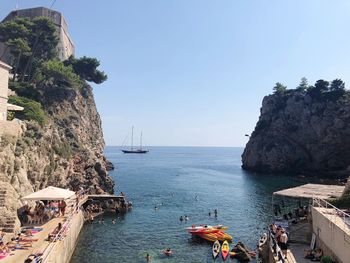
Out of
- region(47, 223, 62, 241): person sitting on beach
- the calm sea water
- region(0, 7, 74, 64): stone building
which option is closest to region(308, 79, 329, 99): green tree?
the calm sea water

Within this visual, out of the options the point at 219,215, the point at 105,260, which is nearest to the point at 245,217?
the point at 219,215

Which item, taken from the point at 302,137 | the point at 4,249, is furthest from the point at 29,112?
the point at 302,137

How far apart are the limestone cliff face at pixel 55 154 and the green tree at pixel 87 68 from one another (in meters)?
4.28

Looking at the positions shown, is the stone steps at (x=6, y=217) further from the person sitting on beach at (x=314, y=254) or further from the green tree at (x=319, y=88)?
the green tree at (x=319, y=88)

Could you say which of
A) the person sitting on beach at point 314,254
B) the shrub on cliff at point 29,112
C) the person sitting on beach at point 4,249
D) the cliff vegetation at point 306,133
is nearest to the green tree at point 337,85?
the cliff vegetation at point 306,133

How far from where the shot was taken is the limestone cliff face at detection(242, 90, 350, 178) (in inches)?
4077

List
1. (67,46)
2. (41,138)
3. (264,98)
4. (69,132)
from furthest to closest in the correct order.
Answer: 1. (264,98)
2. (67,46)
3. (69,132)
4. (41,138)

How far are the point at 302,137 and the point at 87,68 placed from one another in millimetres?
70110

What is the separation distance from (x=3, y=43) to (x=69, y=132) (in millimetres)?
33817

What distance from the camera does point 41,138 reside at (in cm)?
4928

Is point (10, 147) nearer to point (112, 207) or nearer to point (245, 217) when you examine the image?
point (112, 207)

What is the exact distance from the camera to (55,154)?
5416 centimetres

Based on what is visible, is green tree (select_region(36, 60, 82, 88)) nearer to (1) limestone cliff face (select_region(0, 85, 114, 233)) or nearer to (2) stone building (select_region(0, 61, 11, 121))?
(1) limestone cliff face (select_region(0, 85, 114, 233))

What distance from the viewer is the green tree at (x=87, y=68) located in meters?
101
